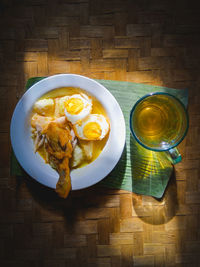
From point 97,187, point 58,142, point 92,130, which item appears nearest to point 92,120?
point 92,130

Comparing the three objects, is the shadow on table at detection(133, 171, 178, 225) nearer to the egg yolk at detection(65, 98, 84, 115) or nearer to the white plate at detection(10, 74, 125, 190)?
the white plate at detection(10, 74, 125, 190)

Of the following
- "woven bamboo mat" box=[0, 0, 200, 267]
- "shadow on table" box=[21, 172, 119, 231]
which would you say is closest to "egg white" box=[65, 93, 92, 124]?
"woven bamboo mat" box=[0, 0, 200, 267]

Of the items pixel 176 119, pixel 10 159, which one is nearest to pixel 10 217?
pixel 10 159

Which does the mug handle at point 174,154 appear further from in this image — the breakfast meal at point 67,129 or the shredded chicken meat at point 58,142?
the shredded chicken meat at point 58,142

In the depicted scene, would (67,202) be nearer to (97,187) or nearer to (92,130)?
(97,187)

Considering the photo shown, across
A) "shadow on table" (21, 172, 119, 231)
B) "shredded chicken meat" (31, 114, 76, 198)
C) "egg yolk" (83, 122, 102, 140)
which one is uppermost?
"egg yolk" (83, 122, 102, 140)
